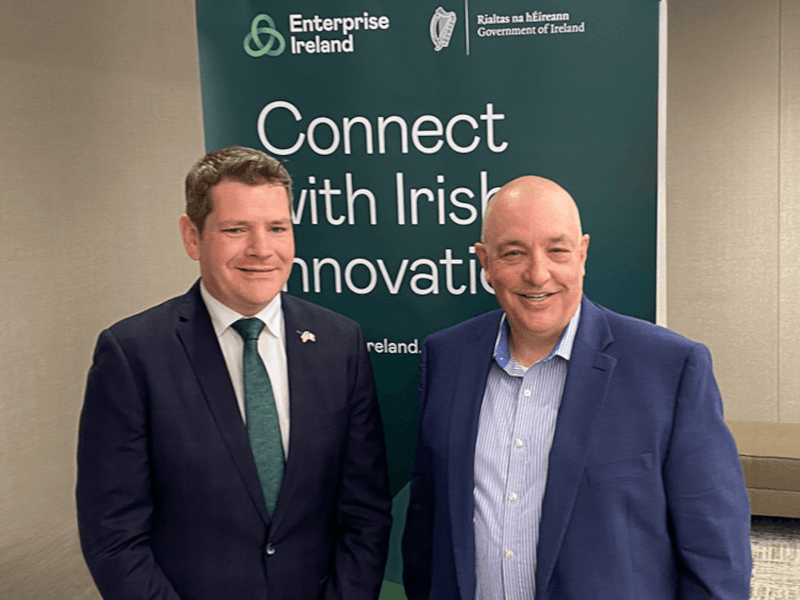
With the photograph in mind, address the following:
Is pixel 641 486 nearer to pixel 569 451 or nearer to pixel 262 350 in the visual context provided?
pixel 569 451

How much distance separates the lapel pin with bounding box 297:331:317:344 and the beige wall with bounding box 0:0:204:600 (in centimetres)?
233

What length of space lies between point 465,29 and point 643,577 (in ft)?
5.53

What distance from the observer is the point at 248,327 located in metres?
1.83

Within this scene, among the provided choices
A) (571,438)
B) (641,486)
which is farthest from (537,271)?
(641,486)

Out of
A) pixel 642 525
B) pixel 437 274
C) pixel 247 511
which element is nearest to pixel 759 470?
pixel 437 274

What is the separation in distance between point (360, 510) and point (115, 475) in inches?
24.5

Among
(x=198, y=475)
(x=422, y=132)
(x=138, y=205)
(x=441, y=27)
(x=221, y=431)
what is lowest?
(x=198, y=475)

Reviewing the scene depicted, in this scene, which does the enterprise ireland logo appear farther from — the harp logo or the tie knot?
the tie knot

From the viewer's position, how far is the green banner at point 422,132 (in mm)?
2229

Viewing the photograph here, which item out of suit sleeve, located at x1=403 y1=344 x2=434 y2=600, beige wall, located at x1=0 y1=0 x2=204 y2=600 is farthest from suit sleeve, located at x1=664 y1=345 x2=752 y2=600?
beige wall, located at x1=0 y1=0 x2=204 y2=600

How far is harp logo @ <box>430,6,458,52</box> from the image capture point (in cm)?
233

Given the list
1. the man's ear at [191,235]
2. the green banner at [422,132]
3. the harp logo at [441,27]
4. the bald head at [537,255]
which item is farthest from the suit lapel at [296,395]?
the harp logo at [441,27]

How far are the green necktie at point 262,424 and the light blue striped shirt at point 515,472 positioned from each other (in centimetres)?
51

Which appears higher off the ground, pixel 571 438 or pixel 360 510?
pixel 571 438
